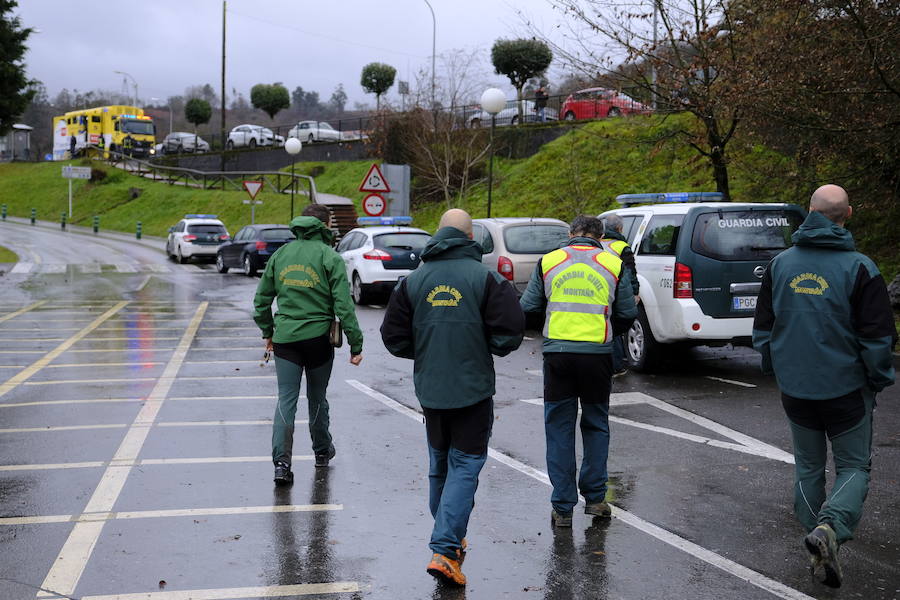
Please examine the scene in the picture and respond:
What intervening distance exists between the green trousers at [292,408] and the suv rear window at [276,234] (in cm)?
2143

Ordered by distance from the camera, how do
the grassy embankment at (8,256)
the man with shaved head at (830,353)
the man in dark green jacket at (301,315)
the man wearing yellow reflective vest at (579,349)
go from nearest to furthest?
the man with shaved head at (830,353) < the man wearing yellow reflective vest at (579,349) < the man in dark green jacket at (301,315) < the grassy embankment at (8,256)

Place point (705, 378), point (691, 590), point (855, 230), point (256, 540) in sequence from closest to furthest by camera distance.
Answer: point (691, 590) < point (256, 540) < point (705, 378) < point (855, 230)

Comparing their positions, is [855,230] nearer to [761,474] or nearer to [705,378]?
[705,378]

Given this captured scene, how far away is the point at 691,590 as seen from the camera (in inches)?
173

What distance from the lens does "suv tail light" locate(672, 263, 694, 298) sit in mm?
10016

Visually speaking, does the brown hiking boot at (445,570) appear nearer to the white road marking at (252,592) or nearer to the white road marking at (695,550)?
the white road marking at (252,592)

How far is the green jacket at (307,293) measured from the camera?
630cm

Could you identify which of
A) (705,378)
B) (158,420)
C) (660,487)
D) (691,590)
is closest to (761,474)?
(660,487)

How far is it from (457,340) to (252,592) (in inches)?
59.1

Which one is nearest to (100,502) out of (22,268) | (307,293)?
(307,293)

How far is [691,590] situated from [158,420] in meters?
5.20

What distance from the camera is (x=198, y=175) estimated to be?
195 feet

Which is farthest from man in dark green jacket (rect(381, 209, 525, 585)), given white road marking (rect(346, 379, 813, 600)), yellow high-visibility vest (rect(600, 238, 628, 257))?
yellow high-visibility vest (rect(600, 238, 628, 257))

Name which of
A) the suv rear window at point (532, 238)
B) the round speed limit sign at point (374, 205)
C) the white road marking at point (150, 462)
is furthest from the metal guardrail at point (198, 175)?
the white road marking at point (150, 462)
